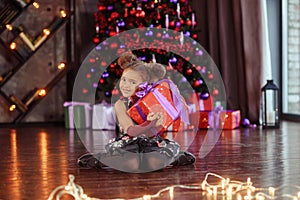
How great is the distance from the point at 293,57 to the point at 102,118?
2.09 metres

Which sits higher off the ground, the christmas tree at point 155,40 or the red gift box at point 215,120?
the christmas tree at point 155,40

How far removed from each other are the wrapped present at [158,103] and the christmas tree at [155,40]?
68.7 inches

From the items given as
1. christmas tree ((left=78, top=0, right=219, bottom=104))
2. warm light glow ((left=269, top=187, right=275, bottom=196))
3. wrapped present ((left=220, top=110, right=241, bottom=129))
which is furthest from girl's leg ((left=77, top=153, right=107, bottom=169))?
wrapped present ((left=220, top=110, right=241, bottom=129))

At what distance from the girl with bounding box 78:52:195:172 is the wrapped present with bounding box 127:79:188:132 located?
0.08 ft

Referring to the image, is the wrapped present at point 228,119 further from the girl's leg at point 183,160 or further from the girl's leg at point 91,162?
the girl's leg at point 91,162

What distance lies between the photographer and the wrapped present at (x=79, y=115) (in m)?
4.59

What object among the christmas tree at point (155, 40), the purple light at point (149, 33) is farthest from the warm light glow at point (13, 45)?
the purple light at point (149, 33)

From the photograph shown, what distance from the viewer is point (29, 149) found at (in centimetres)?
322

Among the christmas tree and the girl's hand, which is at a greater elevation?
the christmas tree

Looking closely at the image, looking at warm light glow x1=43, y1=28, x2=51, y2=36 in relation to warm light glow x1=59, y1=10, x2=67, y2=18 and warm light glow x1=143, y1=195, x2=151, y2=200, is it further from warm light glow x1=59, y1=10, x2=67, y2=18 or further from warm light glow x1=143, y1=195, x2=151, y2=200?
warm light glow x1=143, y1=195, x2=151, y2=200

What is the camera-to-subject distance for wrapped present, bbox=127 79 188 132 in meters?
2.33

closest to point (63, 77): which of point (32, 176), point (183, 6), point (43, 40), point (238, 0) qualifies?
point (43, 40)

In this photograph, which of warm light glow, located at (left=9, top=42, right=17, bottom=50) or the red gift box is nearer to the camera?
Result: the red gift box

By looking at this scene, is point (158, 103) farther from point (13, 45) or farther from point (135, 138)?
point (13, 45)
